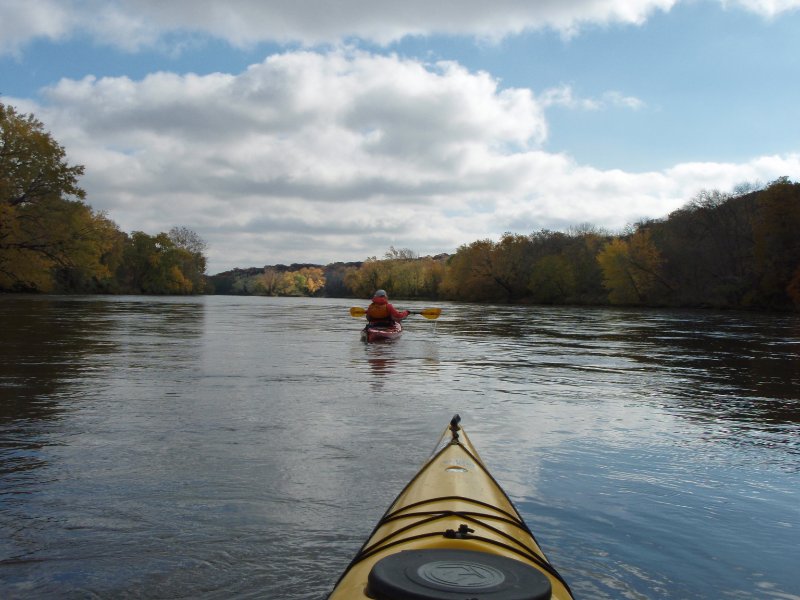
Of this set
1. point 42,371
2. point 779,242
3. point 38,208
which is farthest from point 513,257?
point 42,371

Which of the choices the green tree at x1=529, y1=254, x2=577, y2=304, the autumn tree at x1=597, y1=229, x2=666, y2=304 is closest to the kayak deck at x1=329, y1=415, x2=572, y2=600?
the autumn tree at x1=597, y1=229, x2=666, y2=304

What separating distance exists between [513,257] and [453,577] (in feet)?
301

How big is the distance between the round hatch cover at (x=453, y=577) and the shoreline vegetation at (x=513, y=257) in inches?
1632

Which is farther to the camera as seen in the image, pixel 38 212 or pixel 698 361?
pixel 38 212

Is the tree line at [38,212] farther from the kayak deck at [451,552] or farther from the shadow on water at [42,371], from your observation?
the kayak deck at [451,552]

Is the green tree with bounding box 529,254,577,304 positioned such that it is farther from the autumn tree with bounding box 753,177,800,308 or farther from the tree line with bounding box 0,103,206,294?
the tree line with bounding box 0,103,206,294

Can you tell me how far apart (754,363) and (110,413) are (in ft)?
47.5

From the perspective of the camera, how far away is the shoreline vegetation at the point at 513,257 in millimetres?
39719

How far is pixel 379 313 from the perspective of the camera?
2070 cm

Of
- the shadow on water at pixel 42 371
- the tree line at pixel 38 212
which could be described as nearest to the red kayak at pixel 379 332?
the shadow on water at pixel 42 371

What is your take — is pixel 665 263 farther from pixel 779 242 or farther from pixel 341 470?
pixel 341 470

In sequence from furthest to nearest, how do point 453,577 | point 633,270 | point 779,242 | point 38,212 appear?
1. point 633,270
2. point 779,242
3. point 38,212
4. point 453,577

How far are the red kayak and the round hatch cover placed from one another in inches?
683

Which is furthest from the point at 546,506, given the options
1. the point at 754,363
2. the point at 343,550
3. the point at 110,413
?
the point at 754,363
